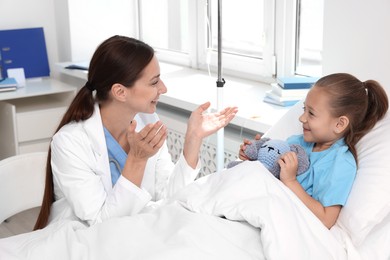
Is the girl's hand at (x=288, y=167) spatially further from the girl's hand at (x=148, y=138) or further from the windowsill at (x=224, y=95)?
the windowsill at (x=224, y=95)

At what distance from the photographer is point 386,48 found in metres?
2.00

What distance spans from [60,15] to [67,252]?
254cm

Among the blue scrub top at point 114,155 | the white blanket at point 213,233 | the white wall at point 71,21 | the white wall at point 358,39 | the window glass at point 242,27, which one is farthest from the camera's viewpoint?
the white wall at point 71,21

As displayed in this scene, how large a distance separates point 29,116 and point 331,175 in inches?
81.2

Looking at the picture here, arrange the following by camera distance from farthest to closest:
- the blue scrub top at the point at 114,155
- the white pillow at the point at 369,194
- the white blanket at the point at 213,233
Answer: the blue scrub top at the point at 114,155 < the white pillow at the point at 369,194 < the white blanket at the point at 213,233

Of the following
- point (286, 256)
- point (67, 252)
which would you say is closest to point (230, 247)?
point (286, 256)

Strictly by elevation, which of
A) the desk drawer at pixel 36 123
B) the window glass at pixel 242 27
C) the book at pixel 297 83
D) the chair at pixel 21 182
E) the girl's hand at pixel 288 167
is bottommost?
the desk drawer at pixel 36 123

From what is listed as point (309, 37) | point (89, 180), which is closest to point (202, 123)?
point (89, 180)

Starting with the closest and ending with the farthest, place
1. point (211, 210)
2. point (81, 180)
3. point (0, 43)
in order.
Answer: point (211, 210)
point (81, 180)
point (0, 43)

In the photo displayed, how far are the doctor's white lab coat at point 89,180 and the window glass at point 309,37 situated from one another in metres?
1.12

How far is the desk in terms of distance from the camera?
325 centimetres

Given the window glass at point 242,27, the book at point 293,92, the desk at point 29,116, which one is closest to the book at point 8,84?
the desk at point 29,116

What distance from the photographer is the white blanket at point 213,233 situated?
1.37m

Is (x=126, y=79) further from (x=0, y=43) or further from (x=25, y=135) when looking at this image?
(x=0, y=43)
